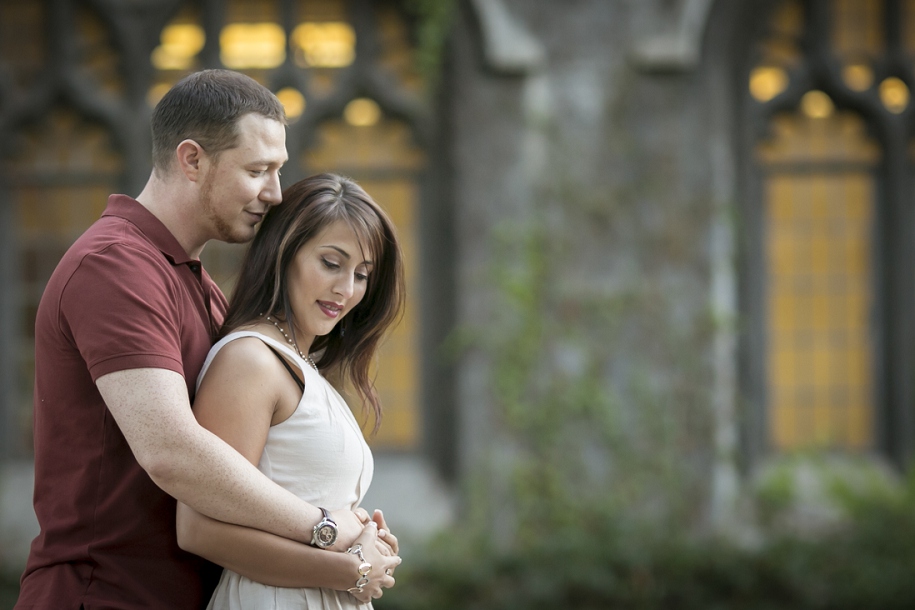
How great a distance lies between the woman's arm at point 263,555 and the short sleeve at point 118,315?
30 cm

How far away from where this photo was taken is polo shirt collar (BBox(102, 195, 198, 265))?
1883mm

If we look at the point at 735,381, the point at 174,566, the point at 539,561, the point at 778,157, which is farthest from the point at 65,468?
the point at 778,157

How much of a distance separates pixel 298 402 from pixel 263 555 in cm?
30

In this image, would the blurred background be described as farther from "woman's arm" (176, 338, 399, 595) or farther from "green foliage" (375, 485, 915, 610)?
"woman's arm" (176, 338, 399, 595)

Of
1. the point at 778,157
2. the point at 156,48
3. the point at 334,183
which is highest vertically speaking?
the point at 156,48

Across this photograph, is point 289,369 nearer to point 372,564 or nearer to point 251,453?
point 251,453

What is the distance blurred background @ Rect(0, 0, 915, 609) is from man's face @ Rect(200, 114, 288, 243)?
345 cm

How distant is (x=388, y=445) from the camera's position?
569cm

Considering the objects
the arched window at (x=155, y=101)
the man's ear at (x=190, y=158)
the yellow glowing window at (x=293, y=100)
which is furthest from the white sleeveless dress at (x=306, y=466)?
the yellow glowing window at (x=293, y=100)

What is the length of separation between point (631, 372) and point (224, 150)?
3873 millimetres

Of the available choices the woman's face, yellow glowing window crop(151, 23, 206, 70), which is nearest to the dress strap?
the woman's face

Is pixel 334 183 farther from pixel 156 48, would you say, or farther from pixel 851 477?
pixel 851 477

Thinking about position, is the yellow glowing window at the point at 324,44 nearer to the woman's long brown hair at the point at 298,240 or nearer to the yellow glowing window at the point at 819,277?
the yellow glowing window at the point at 819,277

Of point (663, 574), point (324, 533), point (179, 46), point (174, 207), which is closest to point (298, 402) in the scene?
point (324, 533)
